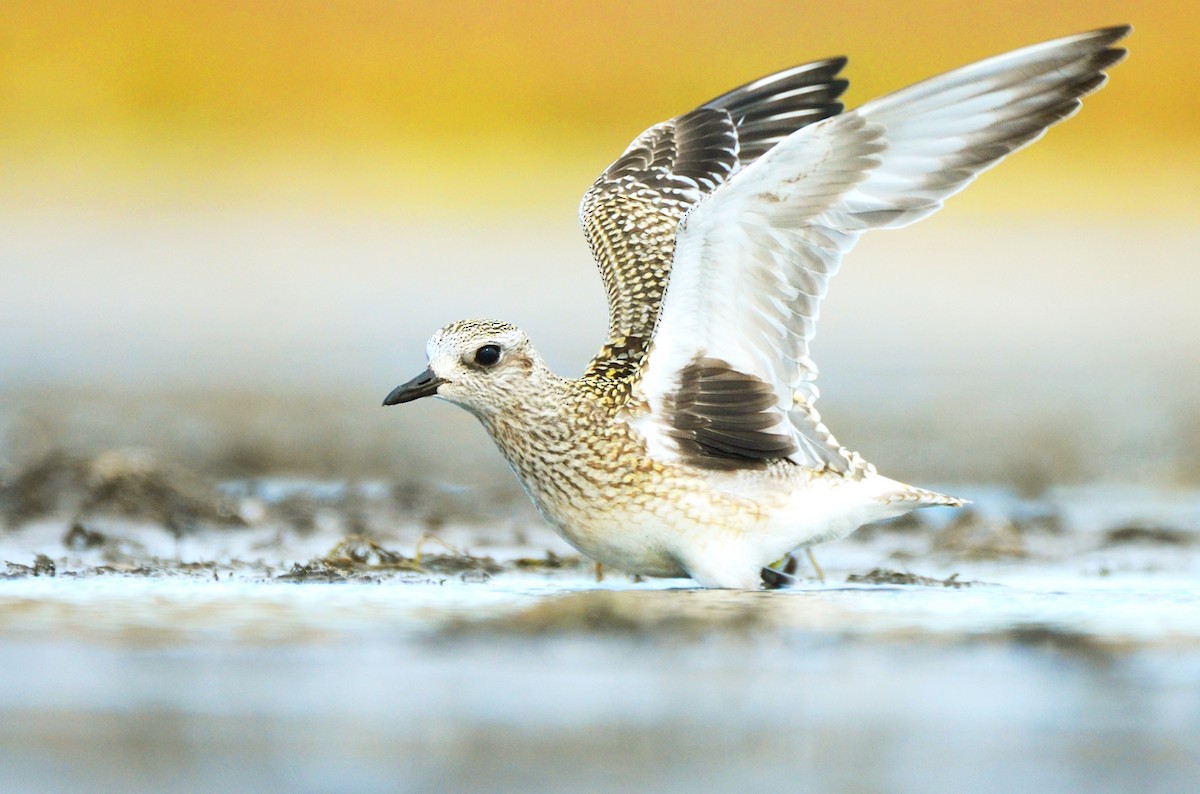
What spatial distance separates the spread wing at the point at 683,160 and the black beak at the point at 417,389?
133 centimetres

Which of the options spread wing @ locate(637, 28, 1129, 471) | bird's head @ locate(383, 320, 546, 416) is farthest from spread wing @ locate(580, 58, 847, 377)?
spread wing @ locate(637, 28, 1129, 471)

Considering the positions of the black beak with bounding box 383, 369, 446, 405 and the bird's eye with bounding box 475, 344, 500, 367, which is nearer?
the black beak with bounding box 383, 369, 446, 405

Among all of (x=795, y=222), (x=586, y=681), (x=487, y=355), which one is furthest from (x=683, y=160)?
(x=586, y=681)

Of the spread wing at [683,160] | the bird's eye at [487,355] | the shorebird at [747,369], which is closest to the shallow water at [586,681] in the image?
the shorebird at [747,369]

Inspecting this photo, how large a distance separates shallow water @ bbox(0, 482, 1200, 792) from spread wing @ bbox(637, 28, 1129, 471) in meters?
0.64

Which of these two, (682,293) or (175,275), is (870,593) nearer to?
(682,293)

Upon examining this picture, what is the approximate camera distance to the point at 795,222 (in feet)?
19.2

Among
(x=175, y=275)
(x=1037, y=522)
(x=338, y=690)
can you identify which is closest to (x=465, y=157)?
(x=175, y=275)

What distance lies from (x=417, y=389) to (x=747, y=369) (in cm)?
113

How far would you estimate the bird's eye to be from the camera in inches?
250

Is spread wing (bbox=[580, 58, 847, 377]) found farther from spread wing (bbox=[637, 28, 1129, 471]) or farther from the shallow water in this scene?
the shallow water

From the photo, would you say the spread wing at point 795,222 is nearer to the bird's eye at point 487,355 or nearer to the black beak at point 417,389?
the bird's eye at point 487,355

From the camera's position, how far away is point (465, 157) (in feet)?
60.8

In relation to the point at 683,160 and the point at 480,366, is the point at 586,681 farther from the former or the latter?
the point at 683,160
